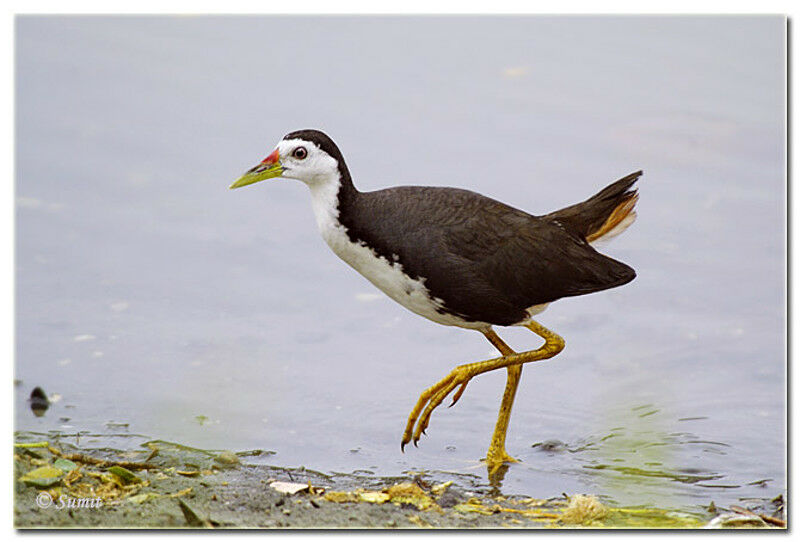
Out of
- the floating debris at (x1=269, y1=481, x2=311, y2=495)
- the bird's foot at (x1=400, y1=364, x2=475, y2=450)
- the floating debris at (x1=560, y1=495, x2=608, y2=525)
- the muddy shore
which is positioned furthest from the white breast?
the floating debris at (x1=560, y1=495, x2=608, y2=525)

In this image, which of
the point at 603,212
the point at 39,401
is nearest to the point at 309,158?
the point at 603,212

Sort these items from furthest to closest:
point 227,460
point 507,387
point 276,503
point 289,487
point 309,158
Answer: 1. point 507,387
2. point 227,460
3. point 309,158
4. point 289,487
5. point 276,503

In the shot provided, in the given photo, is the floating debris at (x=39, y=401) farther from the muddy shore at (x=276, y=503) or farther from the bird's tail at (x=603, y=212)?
the bird's tail at (x=603, y=212)

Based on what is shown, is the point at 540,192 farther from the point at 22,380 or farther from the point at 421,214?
the point at 22,380

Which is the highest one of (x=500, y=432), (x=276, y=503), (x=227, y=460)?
(x=500, y=432)

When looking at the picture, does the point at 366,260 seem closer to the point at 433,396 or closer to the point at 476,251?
the point at 476,251

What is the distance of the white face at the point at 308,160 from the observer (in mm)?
5902

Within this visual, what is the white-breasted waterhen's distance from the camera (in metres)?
5.92

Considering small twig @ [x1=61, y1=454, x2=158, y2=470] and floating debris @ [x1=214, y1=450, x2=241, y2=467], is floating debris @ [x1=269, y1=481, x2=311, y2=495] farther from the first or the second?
small twig @ [x1=61, y1=454, x2=158, y2=470]

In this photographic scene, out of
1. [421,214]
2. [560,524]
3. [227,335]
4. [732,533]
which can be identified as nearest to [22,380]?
[227,335]

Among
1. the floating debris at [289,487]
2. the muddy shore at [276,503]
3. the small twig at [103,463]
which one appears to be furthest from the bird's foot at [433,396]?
the small twig at [103,463]

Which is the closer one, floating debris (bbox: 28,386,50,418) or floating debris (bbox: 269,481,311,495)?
floating debris (bbox: 269,481,311,495)

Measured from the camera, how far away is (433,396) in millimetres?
6254

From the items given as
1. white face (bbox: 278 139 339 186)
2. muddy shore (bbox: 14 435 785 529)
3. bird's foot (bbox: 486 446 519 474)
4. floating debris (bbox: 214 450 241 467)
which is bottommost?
muddy shore (bbox: 14 435 785 529)
